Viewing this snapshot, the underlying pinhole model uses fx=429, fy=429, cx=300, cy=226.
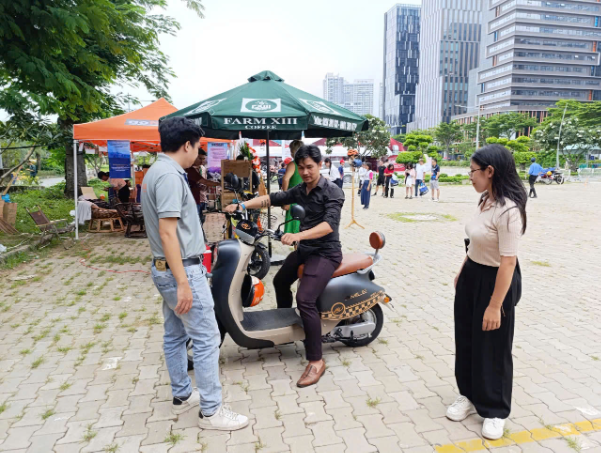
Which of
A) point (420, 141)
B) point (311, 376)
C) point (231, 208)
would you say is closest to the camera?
point (311, 376)

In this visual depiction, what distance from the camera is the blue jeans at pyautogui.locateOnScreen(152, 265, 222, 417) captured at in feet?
8.13

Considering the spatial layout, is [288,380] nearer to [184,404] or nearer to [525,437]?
[184,404]

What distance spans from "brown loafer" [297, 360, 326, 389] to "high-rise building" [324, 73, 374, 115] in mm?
170135

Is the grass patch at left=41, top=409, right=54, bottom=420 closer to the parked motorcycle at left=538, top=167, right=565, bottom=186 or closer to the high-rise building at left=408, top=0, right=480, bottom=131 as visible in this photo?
the parked motorcycle at left=538, top=167, right=565, bottom=186

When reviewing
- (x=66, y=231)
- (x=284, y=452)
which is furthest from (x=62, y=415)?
(x=66, y=231)

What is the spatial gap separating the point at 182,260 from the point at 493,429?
2.10 metres

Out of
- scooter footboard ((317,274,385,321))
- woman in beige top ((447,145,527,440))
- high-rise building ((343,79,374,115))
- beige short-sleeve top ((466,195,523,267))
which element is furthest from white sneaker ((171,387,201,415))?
high-rise building ((343,79,374,115))

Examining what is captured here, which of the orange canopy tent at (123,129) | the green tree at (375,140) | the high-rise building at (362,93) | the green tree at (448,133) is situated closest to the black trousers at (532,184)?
the orange canopy tent at (123,129)

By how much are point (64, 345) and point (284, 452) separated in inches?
101

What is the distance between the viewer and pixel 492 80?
100 meters

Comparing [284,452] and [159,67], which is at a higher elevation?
[159,67]

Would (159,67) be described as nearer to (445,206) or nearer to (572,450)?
(445,206)

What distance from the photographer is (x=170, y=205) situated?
228cm

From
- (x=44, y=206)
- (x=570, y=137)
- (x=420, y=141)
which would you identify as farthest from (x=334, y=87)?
(x=44, y=206)
